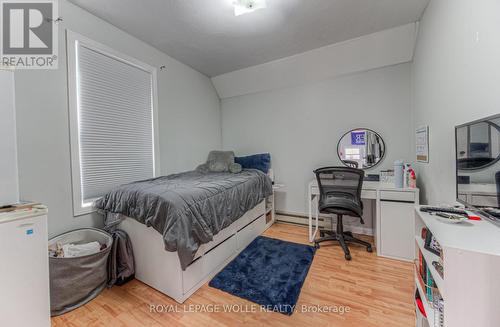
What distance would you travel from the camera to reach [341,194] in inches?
96.7

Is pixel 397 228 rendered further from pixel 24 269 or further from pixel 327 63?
pixel 24 269

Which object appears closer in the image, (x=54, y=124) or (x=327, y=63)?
(x=54, y=124)

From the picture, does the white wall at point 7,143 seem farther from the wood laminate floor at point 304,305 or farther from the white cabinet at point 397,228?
the white cabinet at point 397,228

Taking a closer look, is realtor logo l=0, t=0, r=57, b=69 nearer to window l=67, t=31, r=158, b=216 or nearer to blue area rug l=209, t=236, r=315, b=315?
window l=67, t=31, r=158, b=216

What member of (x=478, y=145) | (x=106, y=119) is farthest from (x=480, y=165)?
(x=106, y=119)

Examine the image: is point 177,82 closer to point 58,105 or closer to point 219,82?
point 219,82

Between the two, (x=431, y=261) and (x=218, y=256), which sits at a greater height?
(x=431, y=261)

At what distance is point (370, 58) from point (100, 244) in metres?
3.82

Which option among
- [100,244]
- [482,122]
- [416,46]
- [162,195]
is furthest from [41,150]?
[416,46]

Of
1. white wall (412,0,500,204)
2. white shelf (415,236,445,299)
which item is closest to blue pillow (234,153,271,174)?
white wall (412,0,500,204)

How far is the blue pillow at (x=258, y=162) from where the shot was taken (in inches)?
133

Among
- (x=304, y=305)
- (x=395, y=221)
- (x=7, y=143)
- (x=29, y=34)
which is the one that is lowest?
(x=304, y=305)

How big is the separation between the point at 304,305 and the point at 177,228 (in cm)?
116

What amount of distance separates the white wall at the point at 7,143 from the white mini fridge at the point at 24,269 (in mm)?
187
